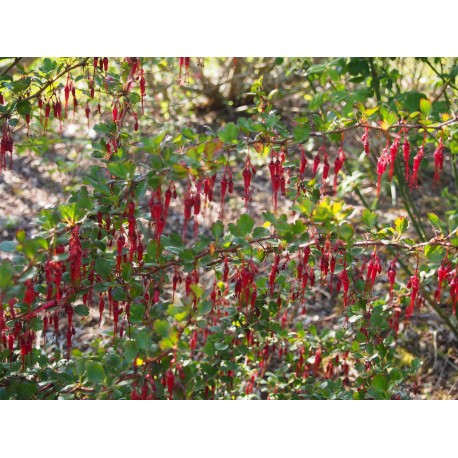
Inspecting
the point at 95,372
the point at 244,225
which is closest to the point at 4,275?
the point at 95,372

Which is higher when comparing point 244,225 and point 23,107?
point 23,107

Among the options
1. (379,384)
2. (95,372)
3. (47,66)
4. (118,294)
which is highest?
(47,66)

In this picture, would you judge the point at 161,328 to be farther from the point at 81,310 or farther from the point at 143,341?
the point at 81,310

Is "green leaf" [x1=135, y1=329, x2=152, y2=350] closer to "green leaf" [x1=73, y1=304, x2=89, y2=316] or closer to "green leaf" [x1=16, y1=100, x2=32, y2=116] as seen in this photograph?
"green leaf" [x1=73, y1=304, x2=89, y2=316]

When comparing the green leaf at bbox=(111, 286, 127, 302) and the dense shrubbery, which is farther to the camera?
the green leaf at bbox=(111, 286, 127, 302)

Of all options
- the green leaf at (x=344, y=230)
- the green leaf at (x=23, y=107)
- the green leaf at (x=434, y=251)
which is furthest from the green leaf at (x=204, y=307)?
the green leaf at (x=23, y=107)

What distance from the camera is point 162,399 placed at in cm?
140

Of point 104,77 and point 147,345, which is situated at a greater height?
point 104,77

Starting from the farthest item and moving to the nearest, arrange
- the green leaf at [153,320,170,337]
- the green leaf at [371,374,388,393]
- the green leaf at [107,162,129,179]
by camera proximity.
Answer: the green leaf at [371,374,388,393] → the green leaf at [107,162,129,179] → the green leaf at [153,320,170,337]

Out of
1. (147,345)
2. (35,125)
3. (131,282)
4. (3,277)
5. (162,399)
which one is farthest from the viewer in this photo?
(35,125)

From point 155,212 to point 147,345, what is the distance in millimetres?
297

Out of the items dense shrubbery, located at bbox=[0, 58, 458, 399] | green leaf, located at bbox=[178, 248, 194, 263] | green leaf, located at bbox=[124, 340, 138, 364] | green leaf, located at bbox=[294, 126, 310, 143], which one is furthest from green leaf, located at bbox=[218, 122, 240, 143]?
green leaf, located at bbox=[124, 340, 138, 364]
